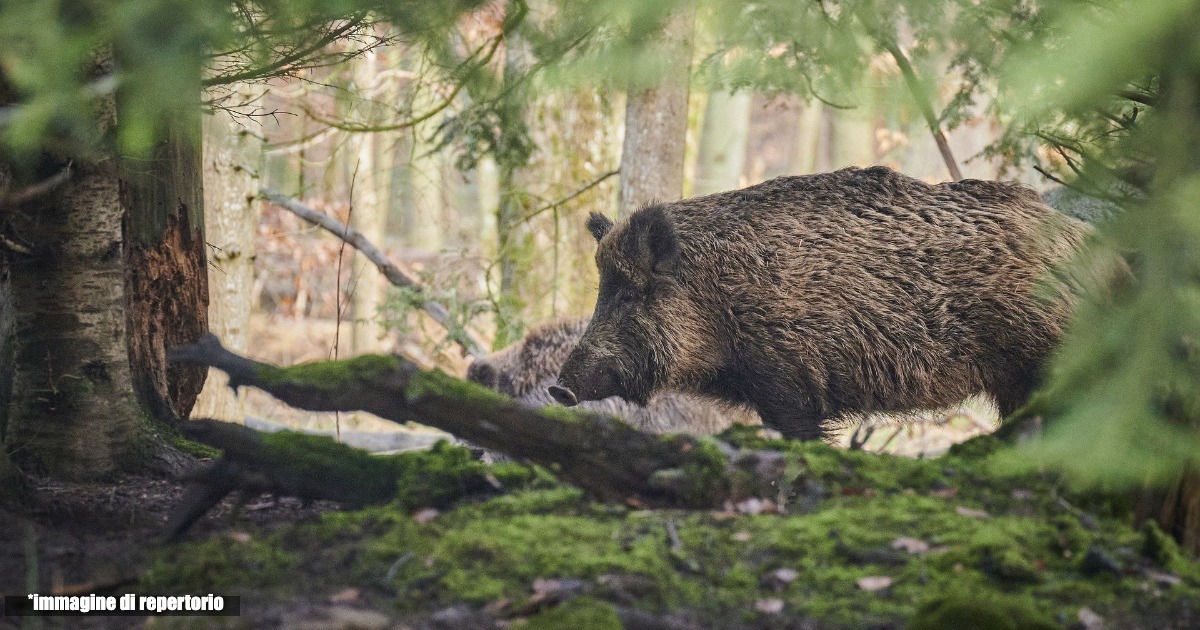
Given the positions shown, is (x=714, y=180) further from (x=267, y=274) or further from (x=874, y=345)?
(x=874, y=345)

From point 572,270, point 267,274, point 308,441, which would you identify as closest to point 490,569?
point 308,441

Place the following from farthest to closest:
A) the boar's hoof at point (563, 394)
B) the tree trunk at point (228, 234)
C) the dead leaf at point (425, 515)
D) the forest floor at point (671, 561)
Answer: the tree trunk at point (228, 234) < the boar's hoof at point (563, 394) < the dead leaf at point (425, 515) < the forest floor at point (671, 561)

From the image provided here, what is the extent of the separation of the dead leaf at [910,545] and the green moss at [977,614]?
0.43 metres

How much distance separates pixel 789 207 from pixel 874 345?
952 millimetres

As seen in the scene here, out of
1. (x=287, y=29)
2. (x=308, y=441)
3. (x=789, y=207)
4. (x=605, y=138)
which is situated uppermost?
(x=605, y=138)

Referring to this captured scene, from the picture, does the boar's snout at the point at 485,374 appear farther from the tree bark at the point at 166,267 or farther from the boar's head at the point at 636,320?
the tree bark at the point at 166,267

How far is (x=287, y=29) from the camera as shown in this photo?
157 inches

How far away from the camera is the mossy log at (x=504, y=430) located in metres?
3.65

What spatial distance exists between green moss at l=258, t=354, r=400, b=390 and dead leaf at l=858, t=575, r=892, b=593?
1.77 m

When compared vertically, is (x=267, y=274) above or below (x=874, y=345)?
above

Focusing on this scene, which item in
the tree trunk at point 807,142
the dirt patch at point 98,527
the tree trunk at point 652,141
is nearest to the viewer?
the dirt patch at point 98,527

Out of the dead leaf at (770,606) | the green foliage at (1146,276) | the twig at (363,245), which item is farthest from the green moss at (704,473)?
the twig at (363,245)

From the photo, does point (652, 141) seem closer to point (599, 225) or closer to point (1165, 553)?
point (599, 225)

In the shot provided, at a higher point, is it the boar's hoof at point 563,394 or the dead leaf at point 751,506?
the boar's hoof at point 563,394
